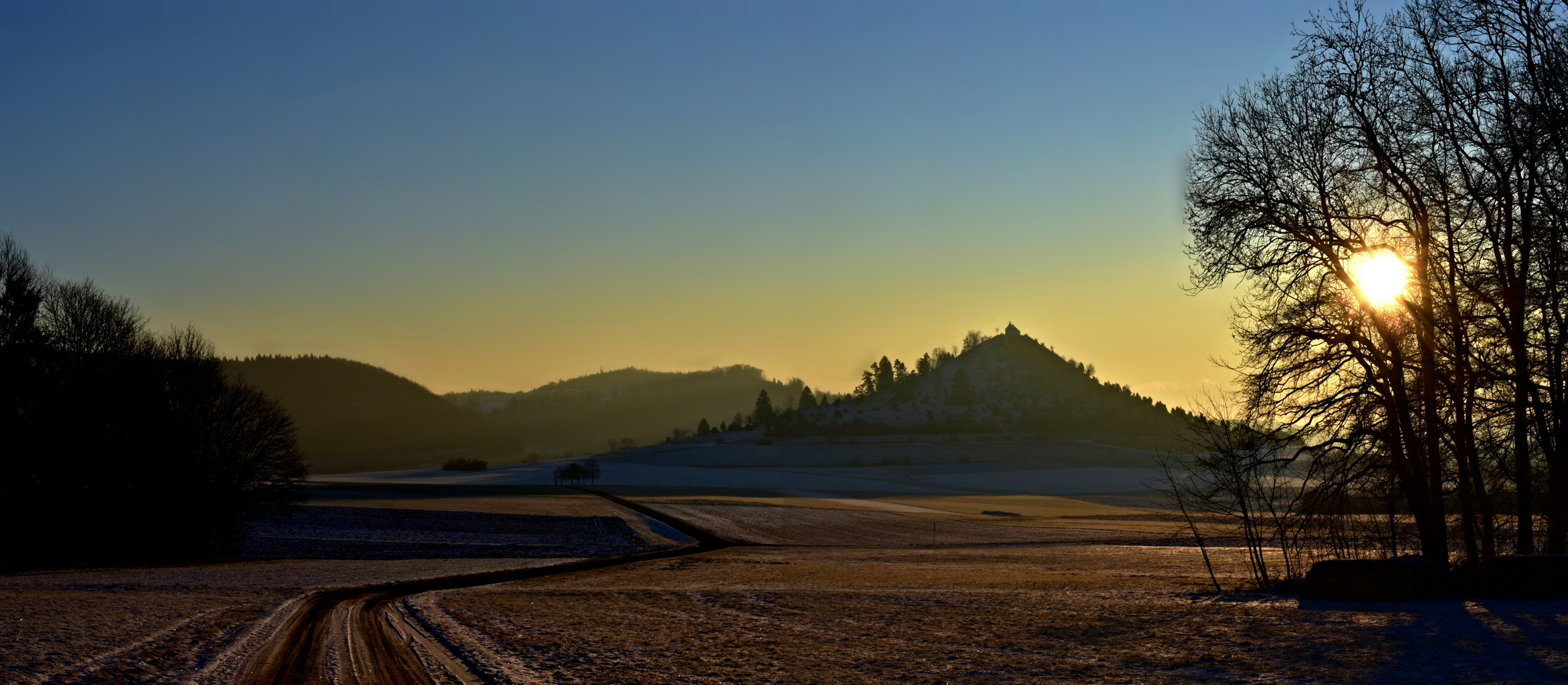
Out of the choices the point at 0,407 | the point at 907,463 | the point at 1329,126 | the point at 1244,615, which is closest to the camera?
the point at 1244,615

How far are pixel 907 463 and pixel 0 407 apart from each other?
395 feet

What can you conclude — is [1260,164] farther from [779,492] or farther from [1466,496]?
[779,492]

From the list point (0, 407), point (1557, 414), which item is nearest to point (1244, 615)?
point (1557, 414)

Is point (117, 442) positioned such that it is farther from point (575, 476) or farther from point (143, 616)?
point (575, 476)

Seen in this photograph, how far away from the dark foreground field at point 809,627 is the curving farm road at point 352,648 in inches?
6.6

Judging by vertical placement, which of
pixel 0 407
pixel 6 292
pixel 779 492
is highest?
pixel 6 292

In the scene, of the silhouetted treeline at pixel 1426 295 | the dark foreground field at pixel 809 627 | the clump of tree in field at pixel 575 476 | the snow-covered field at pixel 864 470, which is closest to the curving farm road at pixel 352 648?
the dark foreground field at pixel 809 627

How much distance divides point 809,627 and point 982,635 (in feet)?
9.43

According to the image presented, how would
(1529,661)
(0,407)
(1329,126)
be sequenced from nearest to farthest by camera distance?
1. (1529,661)
2. (1329,126)
3. (0,407)

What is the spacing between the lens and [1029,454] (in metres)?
148

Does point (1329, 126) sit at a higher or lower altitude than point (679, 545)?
higher

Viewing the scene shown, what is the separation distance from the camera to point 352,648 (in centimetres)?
1361

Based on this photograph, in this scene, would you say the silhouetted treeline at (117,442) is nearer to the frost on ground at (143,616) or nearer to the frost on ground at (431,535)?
the frost on ground at (431,535)

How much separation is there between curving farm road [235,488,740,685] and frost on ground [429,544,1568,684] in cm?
59
